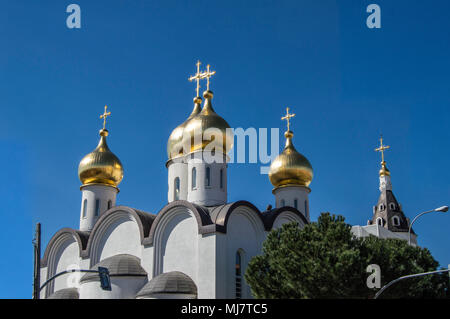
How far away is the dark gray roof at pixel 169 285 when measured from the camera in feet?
68.1

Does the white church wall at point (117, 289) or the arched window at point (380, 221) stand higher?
the arched window at point (380, 221)

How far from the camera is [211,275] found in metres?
20.8

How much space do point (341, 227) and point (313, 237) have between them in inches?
35.2

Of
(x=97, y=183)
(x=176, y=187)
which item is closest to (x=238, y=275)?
(x=176, y=187)

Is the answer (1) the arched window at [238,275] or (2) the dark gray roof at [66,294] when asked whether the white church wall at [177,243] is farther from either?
(2) the dark gray roof at [66,294]

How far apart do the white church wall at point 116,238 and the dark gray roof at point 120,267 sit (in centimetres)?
81

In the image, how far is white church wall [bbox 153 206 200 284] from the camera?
2208cm

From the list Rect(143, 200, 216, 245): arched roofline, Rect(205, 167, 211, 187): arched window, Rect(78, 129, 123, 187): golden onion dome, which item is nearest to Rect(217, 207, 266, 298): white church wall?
Rect(143, 200, 216, 245): arched roofline

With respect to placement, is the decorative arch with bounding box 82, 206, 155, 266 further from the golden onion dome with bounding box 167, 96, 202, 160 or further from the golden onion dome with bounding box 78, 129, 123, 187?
the golden onion dome with bounding box 167, 96, 202, 160

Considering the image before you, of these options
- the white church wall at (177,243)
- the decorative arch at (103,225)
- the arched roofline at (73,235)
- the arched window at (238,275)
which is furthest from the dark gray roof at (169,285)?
the arched roofline at (73,235)
